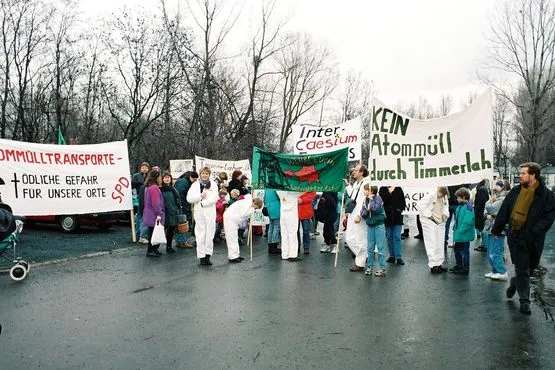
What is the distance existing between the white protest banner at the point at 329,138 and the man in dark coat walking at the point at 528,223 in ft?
29.6

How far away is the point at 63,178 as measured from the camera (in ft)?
38.6

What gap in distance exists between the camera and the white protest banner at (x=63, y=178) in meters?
10.7

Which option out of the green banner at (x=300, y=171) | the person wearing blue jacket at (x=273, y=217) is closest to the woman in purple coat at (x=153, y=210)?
the green banner at (x=300, y=171)

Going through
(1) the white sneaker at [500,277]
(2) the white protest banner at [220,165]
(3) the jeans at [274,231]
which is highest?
(2) the white protest banner at [220,165]

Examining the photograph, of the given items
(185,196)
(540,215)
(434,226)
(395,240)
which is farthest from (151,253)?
(540,215)

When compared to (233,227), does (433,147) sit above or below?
above

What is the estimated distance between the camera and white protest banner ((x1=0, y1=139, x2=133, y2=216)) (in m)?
10.7

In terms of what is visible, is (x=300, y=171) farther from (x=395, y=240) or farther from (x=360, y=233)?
(x=395, y=240)

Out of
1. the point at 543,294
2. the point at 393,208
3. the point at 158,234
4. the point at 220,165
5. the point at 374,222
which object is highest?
Result: the point at 220,165

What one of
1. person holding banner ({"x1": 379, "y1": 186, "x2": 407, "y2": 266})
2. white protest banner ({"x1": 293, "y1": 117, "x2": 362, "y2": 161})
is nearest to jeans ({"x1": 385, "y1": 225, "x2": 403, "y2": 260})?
person holding banner ({"x1": 379, "y1": 186, "x2": 407, "y2": 266})

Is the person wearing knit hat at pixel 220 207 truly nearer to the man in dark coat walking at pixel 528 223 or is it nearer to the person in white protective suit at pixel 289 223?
the person in white protective suit at pixel 289 223

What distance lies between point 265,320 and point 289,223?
4.80m

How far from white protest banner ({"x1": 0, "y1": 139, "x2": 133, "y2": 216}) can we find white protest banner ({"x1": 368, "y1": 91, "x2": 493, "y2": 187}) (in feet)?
22.5

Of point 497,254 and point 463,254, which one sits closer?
point 497,254
